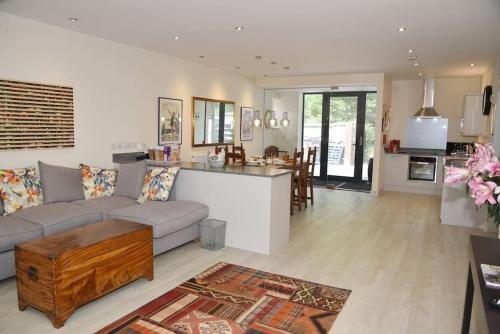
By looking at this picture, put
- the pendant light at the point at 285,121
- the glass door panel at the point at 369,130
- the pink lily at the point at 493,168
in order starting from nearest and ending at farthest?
the pink lily at the point at 493,168, the pendant light at the point at 285,121, the glass door panel at the point at 369,130

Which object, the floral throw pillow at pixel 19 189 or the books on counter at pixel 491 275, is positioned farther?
the floral throw pillow at pixel 19 189

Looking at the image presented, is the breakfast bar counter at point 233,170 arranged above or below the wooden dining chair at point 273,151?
below

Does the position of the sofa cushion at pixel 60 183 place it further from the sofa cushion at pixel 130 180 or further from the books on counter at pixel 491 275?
the books on counter at pixel 491 275

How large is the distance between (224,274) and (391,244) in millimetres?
2328

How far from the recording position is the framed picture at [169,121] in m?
6.10

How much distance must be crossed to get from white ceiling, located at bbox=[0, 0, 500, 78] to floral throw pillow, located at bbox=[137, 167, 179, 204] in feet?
5.78

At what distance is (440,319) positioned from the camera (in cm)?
289

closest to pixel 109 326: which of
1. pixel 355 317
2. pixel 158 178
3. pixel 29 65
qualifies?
pixel 355 317

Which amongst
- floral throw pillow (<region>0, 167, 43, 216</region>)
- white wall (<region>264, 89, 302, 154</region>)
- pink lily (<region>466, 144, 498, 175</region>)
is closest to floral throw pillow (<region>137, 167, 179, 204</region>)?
floral throw pillow (<region>0, 167, 43, 216</region>)

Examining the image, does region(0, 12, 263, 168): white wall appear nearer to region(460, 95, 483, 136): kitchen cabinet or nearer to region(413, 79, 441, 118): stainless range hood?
region(413, 79, 441, 118): stainless range hood

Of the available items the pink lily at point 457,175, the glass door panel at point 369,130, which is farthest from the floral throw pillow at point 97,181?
the glass door panel at point 369,130

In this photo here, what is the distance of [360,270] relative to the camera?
152 inches

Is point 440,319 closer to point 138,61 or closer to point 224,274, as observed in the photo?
point 224,274

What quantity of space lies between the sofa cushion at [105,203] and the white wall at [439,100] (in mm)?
6946
